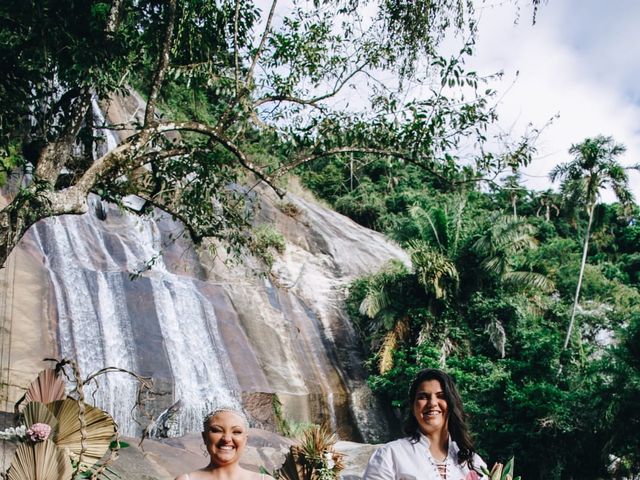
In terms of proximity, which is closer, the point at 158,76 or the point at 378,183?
the point at 158,76

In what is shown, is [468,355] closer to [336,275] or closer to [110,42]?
[336,275]

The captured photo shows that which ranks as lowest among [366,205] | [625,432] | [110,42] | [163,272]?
[625,432]

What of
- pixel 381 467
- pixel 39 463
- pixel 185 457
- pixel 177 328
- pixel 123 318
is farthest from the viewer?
pixel 177 328

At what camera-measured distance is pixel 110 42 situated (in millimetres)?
5465

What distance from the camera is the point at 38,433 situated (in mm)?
2273

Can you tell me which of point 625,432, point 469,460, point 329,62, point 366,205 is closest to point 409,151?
point 329,62

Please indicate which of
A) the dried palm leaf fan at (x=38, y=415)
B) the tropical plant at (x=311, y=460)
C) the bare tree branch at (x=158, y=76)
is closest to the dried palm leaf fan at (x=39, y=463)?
the dried palm leaf fan at (x=38, y=415)

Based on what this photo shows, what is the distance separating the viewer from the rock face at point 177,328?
11828mm

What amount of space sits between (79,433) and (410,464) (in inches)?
51.3

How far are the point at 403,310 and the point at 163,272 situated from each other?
6.03 m

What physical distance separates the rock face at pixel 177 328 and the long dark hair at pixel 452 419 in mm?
7639

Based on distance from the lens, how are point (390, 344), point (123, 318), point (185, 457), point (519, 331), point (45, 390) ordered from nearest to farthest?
1. point (45, 390)
2. point (185, 457)
3. point (123, 318)
4. point (390, 344)
5. point (519, 331)

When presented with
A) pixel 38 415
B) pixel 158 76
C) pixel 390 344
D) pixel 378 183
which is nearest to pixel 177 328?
pixel 390 344

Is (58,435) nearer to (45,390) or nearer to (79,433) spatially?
(79,433)
